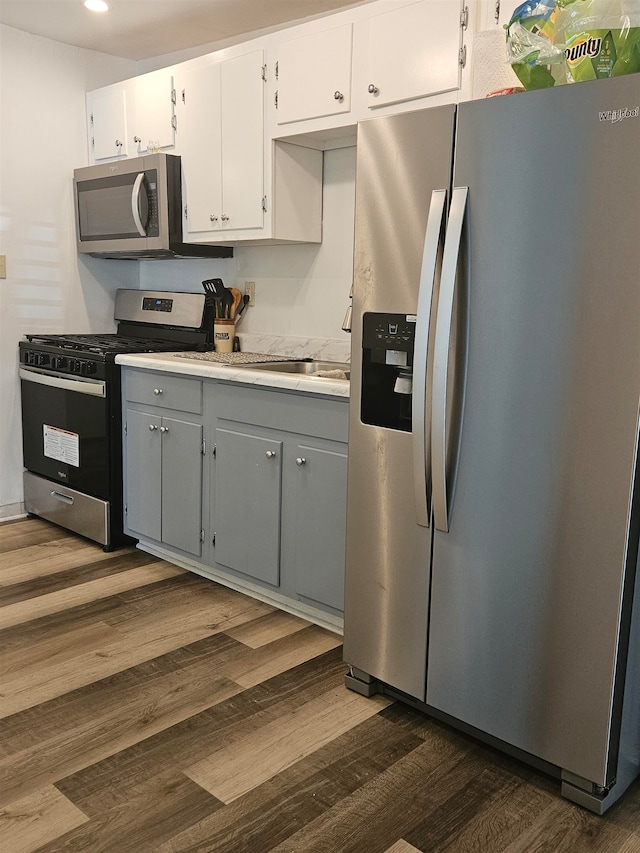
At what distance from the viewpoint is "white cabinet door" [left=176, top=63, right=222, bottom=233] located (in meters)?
3.36

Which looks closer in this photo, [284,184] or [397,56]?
[397,56]

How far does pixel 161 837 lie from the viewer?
1701 mm

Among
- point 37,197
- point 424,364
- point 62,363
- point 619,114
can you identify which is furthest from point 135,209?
point 619,114

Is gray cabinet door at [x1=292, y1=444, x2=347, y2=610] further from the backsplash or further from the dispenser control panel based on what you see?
the backsplash

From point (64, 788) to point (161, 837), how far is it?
320 millimetres

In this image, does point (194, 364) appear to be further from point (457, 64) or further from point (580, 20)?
point (580, 20)

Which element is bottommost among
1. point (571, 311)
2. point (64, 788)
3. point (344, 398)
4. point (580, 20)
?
point (64, 788)

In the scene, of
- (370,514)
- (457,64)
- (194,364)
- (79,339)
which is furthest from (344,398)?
(79,339)

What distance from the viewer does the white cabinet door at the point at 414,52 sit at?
2.48 meters

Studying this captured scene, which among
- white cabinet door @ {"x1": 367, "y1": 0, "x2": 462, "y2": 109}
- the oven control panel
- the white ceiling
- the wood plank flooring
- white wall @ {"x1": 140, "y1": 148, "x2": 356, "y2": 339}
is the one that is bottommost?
the wood plank flooring

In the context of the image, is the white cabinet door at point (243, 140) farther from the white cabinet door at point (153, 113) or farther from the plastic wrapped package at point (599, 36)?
the plastic wrapped package at point (599, 36)

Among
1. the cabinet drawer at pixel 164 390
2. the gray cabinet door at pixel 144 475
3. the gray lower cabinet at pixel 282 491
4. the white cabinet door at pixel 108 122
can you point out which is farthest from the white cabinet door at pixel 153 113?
the gray lower cabinet at pixel 282 491

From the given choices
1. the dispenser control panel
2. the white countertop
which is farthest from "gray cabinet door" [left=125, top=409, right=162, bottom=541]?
the dispenser control panel

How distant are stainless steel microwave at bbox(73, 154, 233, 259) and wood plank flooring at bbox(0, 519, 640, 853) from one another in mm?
1790
